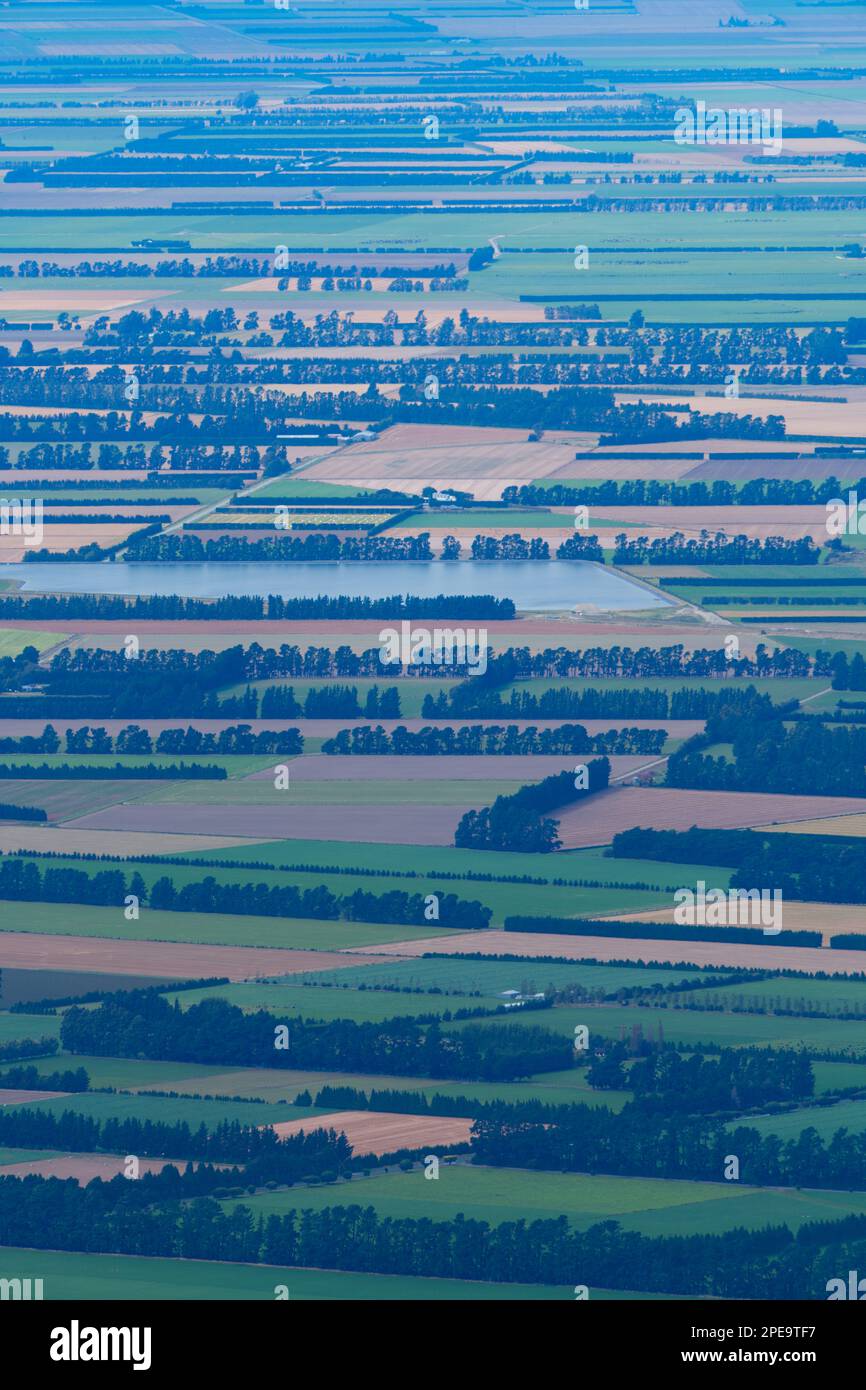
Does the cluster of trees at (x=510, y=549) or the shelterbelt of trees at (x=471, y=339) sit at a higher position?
the shelterbelt of trees at (x=471, y=339)

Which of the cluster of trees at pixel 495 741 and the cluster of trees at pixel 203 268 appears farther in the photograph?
the cluster of trees at pixel 203 268

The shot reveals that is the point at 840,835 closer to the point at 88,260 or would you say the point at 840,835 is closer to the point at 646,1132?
the point at 646,1132

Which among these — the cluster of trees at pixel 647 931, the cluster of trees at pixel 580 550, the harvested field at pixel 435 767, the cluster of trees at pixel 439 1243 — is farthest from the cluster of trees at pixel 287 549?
the cluster of trees at pixel 439 1243

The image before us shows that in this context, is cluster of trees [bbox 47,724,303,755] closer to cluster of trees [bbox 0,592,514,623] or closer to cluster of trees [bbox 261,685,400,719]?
cluster of trees [bbox 261,685,400,719]

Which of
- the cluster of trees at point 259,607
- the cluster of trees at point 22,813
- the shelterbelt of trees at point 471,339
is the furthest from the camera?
the shelterbelt of trees at point 471,339

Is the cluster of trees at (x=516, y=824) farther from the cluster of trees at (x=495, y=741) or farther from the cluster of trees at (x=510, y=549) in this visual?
the cluster of trees at (x=510, y=549)

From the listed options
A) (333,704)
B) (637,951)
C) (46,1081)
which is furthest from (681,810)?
(46,1081)

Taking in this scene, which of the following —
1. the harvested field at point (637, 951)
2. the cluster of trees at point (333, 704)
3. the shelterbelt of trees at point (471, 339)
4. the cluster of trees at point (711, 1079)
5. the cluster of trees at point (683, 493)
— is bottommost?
the cluster of trees at point (711, 1079)
